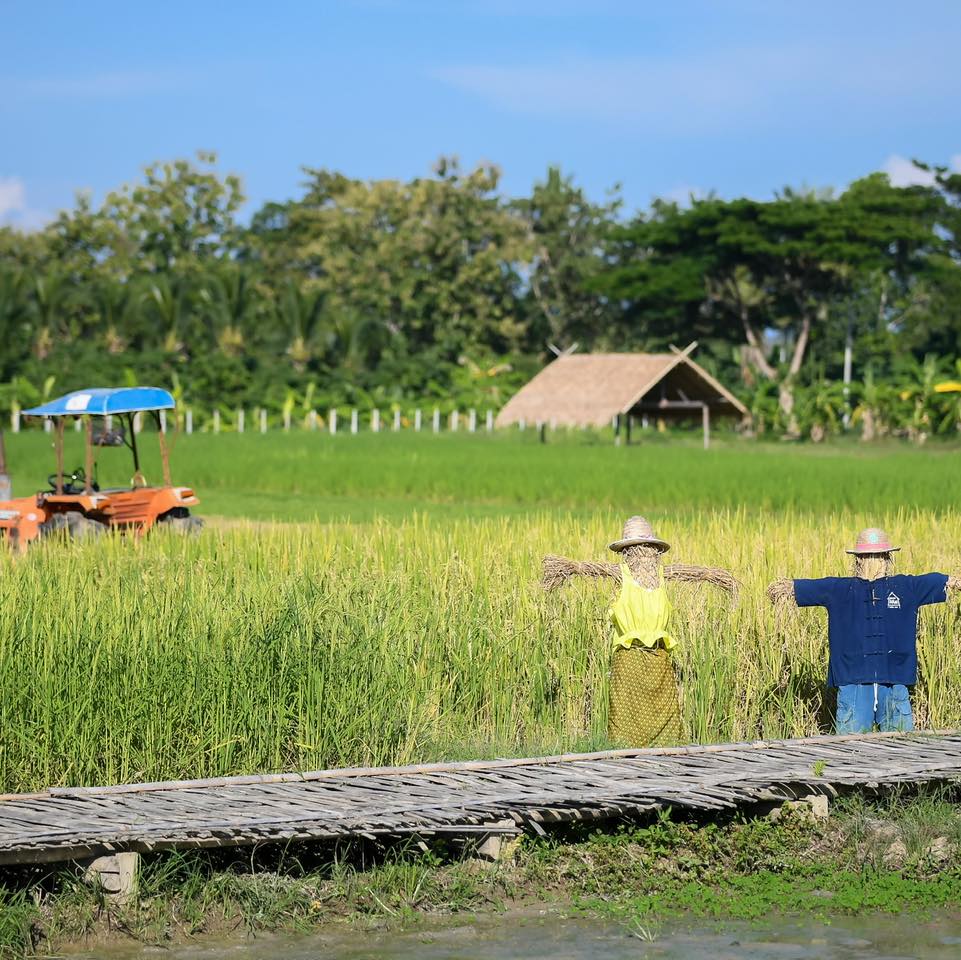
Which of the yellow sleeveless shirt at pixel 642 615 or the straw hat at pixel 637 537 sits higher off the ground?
the straw hat at pixel 637 537

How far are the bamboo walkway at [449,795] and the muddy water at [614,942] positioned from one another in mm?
333

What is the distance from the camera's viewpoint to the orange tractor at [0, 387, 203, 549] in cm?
1335

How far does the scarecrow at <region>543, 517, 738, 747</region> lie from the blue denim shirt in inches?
23.7

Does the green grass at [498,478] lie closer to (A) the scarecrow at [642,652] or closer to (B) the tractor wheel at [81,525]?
(B) the tractor wheel at [81,525]

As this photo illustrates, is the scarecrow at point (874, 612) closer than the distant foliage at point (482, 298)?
Yes

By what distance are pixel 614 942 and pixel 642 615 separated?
171 cm

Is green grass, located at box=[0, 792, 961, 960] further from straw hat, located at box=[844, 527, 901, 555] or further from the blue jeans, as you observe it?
straw hat, located at box=[844, 527, 901, 555]

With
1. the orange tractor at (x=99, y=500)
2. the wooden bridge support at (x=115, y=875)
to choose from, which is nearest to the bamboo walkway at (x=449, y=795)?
the wooden bridge support at (x=115, y=875)

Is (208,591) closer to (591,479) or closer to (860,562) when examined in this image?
(860,562)

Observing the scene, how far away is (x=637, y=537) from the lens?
21.2 feet

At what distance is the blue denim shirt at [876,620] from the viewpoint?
6578 millimetres

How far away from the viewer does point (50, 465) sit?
2655 cm

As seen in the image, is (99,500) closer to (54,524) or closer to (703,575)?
(54,524)

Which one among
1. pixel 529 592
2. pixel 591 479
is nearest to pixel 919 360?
pixel 591 479
